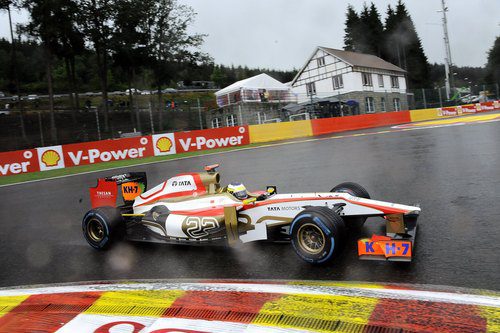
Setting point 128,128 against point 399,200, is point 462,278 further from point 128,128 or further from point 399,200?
point 128,128

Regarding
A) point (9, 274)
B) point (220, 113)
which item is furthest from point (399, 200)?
point (220, 113)

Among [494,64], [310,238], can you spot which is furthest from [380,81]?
[494,64]

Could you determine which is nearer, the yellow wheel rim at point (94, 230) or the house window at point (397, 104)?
the yellow wheel rim at point (94, 230)

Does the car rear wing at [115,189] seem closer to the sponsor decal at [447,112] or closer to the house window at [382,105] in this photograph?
the sponsor decal at [447,112]

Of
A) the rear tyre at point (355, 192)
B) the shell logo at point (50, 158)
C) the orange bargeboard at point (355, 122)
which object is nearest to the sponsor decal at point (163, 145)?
the shell logo at point (50, 158)

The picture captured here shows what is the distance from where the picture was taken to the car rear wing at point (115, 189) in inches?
252

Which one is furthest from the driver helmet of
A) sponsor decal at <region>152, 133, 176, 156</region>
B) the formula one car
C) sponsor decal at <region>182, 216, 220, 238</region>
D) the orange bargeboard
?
the orange bargeboard

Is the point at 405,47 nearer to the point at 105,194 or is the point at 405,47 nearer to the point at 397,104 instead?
the point at 397,104

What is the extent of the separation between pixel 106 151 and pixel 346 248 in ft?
58.0

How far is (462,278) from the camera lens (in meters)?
3.42

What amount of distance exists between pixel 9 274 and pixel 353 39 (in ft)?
269

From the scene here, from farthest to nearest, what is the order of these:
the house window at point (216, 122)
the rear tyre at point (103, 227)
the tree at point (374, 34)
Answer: the tree at point (374, 34)
the house window at point (216, 122)
the rear tyre at point (103, 227)

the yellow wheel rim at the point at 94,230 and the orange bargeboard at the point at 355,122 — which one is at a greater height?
the orange bargeboard at the point at 355,122

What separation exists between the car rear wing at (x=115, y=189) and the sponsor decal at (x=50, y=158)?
1425cm
